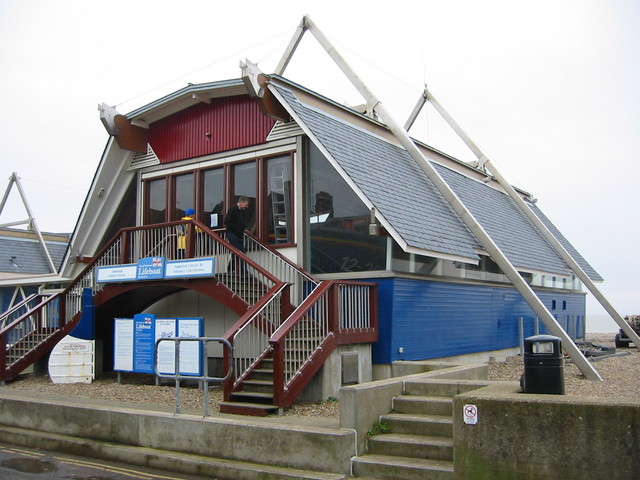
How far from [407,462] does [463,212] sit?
308 inches

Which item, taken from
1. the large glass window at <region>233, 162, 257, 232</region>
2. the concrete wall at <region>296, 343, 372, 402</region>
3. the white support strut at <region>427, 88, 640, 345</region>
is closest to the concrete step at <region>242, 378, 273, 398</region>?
the concrete wall at <region>296, 343, 372, 402</region>

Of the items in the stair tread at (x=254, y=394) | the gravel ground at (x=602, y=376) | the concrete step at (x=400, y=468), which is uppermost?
the stair tread at (x=254, y=394)

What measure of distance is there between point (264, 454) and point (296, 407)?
2223mm

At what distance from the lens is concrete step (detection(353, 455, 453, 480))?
796 centimetres

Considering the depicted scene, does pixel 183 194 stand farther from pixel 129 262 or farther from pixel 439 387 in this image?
pixel 439 387

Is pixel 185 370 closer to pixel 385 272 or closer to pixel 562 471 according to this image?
pixel 385 272

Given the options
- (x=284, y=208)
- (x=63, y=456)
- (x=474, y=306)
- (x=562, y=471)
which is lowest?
(x=63, y=456)

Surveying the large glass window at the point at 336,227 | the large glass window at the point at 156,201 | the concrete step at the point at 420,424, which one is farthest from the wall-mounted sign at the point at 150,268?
the concrete step at the point at 420,424

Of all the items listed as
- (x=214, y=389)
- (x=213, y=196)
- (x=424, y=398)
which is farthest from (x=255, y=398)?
(x=213, y=196)

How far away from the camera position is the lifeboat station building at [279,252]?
1228 centimetres

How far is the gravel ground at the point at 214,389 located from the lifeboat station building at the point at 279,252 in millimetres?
454

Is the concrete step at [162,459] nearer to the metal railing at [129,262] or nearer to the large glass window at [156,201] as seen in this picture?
the metal railing at [129,262]

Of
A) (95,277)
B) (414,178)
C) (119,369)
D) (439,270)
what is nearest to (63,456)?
(119,369)

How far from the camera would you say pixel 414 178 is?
53.6ft
